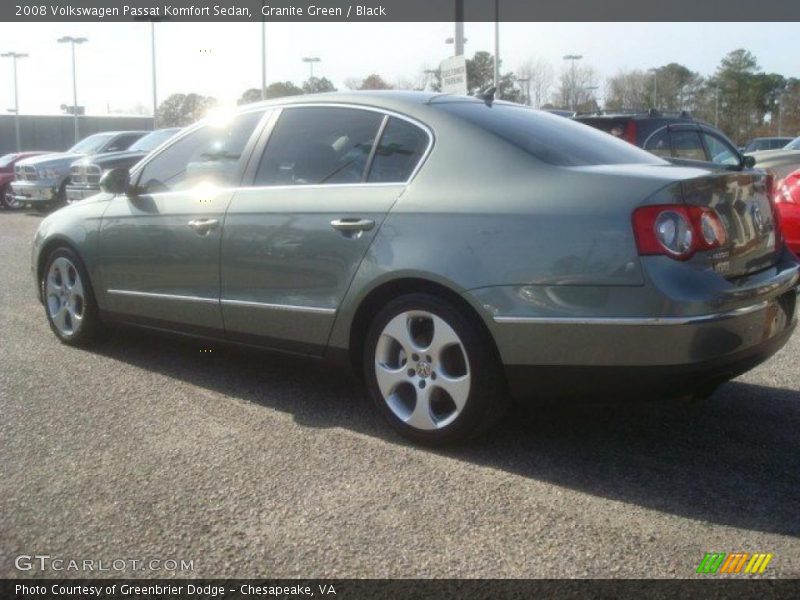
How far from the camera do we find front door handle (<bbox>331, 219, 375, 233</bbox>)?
401 cm

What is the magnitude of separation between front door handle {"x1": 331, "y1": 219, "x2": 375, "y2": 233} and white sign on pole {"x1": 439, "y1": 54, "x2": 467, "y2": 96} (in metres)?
11.0

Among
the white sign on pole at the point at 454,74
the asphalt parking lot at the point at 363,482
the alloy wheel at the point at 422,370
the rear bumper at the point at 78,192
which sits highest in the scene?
the white sign on pole at the point at 454,74

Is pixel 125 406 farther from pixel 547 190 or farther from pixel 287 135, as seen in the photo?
pixel 547 190

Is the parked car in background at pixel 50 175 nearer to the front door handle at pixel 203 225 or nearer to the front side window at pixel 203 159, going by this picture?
the front side window at pixel 203 159

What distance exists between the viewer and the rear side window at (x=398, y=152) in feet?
13.3

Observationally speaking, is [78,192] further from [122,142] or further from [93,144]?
[93,144]

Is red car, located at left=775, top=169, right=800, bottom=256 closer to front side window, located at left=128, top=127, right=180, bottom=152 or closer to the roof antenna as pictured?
the roof antenna

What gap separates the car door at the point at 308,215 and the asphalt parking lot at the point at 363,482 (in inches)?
10.9

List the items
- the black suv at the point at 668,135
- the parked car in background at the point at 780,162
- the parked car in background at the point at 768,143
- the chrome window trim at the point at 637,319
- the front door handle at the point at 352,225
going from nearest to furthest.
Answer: the chrome window trim at the point at 637,319, the front door handle at the point at 352,225, the parked car in background at the point at 780,162, the black suv at the point at 668,135, the parked car in background at the point at 768,143

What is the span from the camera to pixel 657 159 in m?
4.40

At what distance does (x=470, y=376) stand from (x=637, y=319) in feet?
2.39

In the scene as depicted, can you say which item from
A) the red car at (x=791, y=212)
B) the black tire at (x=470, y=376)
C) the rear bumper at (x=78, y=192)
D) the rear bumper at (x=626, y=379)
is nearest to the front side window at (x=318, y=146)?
the black tire at (x=470, y=376)

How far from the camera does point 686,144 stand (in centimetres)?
1039

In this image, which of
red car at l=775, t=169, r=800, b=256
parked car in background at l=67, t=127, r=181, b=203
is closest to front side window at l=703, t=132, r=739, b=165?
red car at l=775, t=169, r=800, b=256
